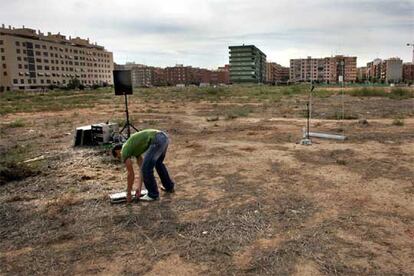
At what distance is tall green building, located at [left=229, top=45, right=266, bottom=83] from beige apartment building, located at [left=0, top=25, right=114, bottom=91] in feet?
169

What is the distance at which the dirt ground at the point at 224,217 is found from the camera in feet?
13.0

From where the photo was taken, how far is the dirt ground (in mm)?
3951

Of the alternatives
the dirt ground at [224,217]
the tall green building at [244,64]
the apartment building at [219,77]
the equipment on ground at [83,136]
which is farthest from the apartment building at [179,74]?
the dirt ground at [224,217]

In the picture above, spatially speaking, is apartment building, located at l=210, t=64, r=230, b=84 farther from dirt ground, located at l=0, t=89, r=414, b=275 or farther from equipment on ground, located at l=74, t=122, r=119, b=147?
dirt ground, located at l=0, t=89, r=414, b=275

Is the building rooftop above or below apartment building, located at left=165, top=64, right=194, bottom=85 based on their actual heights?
above

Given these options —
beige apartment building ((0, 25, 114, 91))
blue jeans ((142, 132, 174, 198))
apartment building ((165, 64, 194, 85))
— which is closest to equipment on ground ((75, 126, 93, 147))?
blue jeans ((142, 132, 174, 198))

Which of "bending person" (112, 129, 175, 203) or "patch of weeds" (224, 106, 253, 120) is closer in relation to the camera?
"bending person" (112, 129, 175, 203)

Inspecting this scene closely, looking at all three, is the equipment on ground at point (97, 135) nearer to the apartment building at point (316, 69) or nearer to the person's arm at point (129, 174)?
the person's arm at point (129, 174)

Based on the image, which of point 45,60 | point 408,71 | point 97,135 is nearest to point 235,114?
point 97,135

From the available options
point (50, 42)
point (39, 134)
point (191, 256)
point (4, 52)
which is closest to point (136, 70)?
point (50, 42)

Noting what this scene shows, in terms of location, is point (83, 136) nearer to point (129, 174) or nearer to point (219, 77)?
point (129, 174)

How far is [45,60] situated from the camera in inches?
4186

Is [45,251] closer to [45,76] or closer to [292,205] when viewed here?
[292,205]

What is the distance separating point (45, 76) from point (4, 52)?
14633 mm
